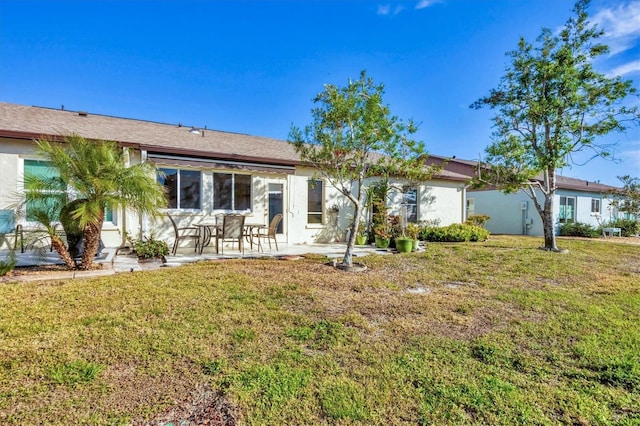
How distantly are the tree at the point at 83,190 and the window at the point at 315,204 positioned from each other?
6.75m

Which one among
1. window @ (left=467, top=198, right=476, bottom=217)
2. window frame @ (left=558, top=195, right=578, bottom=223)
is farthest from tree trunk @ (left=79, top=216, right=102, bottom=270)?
window frame @ (left=558, top=195, right=578, bottom=223)

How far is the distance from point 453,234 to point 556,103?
6.17m

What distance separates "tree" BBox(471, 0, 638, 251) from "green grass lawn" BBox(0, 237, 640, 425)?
23.6 ft

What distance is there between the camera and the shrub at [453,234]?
14523mm

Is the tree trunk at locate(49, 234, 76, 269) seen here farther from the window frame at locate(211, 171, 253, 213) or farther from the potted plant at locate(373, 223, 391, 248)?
Answer: the potted plant at locate(373, 223, 391, 248)

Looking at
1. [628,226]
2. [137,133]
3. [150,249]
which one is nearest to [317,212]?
[150,249]

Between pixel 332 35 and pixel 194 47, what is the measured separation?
596cm

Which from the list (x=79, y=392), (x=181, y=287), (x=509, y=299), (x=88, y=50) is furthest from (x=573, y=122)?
(x=88, y=50)

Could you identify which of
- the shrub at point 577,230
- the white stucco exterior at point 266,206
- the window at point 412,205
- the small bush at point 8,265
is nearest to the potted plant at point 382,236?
the white stucco exterior at point 266,206

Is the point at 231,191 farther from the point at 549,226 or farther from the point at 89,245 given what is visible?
the point at 549,226

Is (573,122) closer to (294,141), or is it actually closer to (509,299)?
(509,299)

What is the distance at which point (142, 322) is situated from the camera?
420cm

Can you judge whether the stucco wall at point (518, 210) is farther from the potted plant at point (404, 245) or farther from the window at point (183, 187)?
the window at point (183, 187)

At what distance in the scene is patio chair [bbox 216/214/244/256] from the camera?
9539 millimetres
